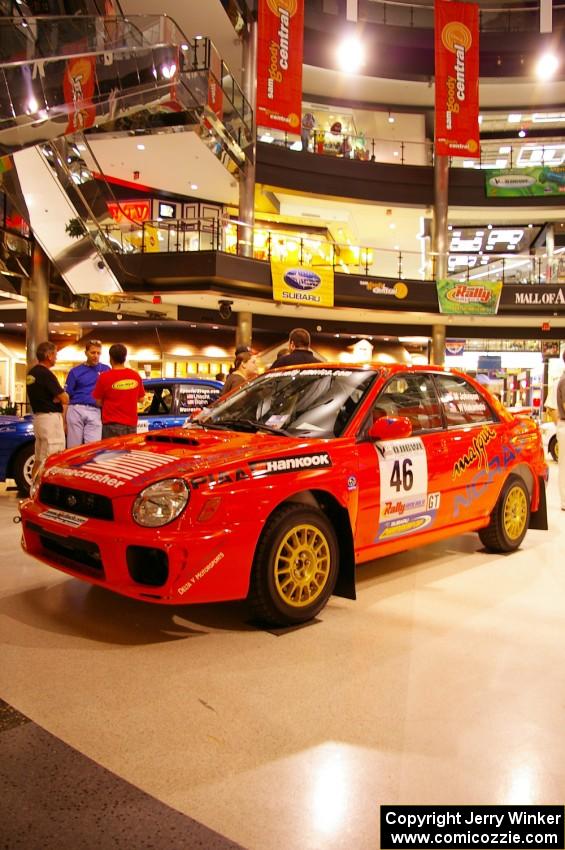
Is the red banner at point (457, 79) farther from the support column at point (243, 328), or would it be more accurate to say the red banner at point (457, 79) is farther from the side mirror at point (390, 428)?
the side mirror at point (390, 428)

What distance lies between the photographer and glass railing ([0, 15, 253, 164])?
8398 mm

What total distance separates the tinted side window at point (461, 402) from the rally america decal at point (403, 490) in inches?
23.8

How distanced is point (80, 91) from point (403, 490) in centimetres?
808

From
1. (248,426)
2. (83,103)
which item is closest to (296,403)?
(248,426)

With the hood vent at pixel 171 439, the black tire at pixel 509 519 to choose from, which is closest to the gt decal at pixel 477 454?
the black tire at pixel 509 519

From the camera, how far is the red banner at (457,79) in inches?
736

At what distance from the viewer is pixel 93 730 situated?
2.36 m

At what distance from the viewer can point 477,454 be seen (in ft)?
15.7

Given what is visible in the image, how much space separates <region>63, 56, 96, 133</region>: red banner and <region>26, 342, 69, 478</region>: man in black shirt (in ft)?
13.5

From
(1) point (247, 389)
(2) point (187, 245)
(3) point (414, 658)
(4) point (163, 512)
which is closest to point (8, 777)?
(4) point (163, 512)

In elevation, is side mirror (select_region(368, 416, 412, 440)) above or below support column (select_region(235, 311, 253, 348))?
below

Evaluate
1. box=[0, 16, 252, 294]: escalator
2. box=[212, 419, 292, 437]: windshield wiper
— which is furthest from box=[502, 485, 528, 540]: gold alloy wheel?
box=[0, 16, 252, 294]: escalator

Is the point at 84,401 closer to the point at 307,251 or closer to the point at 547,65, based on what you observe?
the point at 307,251

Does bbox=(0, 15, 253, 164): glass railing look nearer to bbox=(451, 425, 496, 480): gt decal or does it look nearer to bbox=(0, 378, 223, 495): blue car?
bbox=(0, 378, 223, 495): blue car
